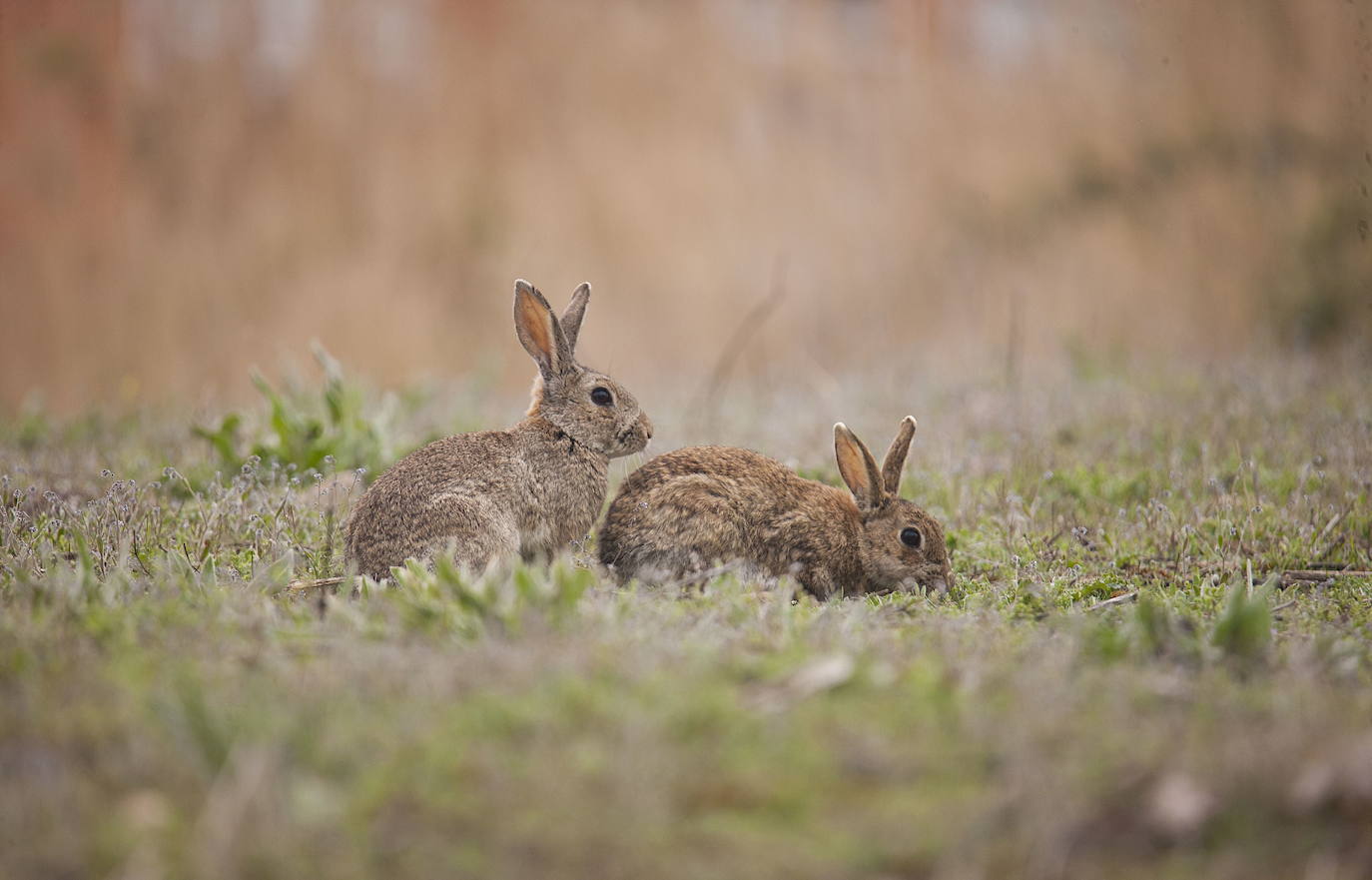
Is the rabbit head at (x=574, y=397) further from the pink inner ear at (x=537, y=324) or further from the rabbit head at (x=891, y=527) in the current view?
the rabbit head at (x=891, y=527)

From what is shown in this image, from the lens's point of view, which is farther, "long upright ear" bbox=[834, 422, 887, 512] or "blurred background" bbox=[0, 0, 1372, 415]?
"blurred background" bbox=[0, 0, 1372, 415]

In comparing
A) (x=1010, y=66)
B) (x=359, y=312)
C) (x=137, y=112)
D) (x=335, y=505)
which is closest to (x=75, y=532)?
(x=335, y=505)

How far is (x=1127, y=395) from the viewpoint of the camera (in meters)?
8.88

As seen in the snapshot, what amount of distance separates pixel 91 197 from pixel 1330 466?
1620cm

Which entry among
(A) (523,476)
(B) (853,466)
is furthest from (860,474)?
(A) (523,476)

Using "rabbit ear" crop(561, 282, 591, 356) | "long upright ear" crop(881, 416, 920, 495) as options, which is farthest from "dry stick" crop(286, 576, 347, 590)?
"long upright ear" crop(881, 416, 920, 495)

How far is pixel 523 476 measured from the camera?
17.5 ft

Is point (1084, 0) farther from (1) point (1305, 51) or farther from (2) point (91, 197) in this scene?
(2) point (91, 197)

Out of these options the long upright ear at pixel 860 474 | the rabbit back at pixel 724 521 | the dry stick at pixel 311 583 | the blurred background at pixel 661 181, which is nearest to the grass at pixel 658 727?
the dry stick at pixel 311 583

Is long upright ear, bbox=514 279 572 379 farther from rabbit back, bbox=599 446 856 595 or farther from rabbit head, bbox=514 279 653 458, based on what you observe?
rabbit back, bbox=599 446 856 595

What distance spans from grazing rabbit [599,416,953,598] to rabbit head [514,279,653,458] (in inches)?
15.5

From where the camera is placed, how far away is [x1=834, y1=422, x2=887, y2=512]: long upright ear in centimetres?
555

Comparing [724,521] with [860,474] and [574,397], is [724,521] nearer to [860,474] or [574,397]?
[860,474]

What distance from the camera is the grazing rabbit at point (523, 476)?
15.8ft
